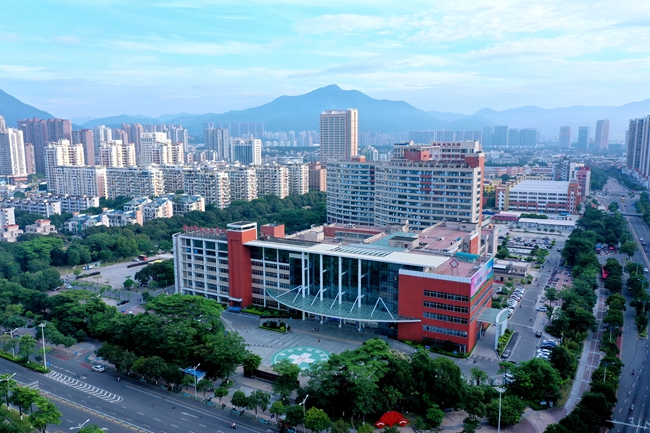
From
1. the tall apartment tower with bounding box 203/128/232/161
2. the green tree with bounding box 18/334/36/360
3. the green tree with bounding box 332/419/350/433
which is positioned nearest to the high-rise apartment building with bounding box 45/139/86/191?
the tall apartment tower with bounding box 203/128/232/161

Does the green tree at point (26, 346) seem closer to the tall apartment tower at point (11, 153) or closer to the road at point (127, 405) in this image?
the road at point (127, 405)

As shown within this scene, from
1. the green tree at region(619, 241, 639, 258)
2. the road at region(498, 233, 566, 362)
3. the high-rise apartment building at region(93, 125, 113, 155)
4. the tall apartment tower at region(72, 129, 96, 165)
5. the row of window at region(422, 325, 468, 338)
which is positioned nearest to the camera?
the row of window at region(422, 325, 468, 338)

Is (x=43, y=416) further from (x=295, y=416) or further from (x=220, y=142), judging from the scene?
(x=220, y=142)

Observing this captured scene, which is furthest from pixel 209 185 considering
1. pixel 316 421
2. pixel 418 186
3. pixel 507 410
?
pixel 507 410

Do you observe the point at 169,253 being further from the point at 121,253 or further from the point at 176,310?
the point at 176,310

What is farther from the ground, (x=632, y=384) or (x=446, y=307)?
(x=446, y=307)

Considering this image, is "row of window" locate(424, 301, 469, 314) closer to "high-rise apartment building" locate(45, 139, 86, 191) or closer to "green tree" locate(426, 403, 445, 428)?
"green tree" locate(426, 403, 445, 428)
